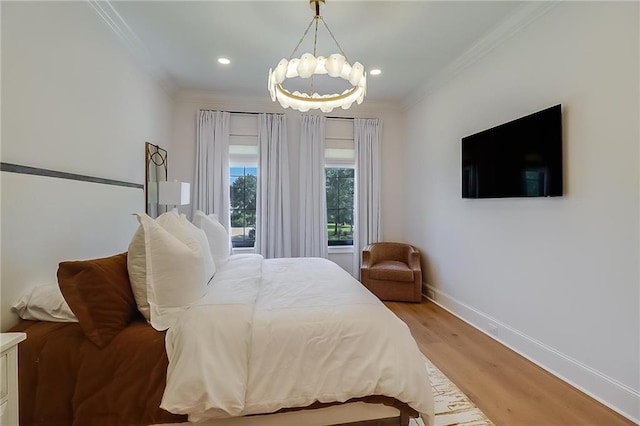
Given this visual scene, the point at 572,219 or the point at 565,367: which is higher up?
the point at 572,219

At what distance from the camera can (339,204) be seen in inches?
185

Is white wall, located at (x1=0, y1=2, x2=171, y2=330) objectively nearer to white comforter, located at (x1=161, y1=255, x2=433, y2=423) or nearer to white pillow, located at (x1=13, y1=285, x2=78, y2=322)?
white pillow, located at (x1=13, y1=285, x2=78, y2=322)

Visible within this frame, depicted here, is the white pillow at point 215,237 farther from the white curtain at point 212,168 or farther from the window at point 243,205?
the window at point 243,205

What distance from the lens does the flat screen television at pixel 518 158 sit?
2189 millimetres

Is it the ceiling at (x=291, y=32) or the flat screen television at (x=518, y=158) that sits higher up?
the ceiling at (x=291, y=32)

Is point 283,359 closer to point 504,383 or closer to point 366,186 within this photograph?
point 504,383

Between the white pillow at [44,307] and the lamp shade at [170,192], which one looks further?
the lamp shade at [170,192]

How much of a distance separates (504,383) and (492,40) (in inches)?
116

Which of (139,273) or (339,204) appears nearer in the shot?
(139,273)

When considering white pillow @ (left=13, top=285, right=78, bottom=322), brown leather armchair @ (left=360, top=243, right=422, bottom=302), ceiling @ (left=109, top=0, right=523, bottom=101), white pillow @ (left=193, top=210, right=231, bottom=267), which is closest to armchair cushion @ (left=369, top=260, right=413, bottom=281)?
brown leather armchair @ (left=360, top=243, right=422, bottom=302)

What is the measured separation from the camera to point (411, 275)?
3820mm

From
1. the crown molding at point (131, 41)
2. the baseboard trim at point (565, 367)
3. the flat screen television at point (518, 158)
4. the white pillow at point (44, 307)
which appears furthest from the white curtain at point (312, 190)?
the white pillow at point (44, 307)

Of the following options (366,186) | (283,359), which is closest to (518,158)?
(366,186)

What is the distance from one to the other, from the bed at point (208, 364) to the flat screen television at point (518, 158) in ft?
5.63
